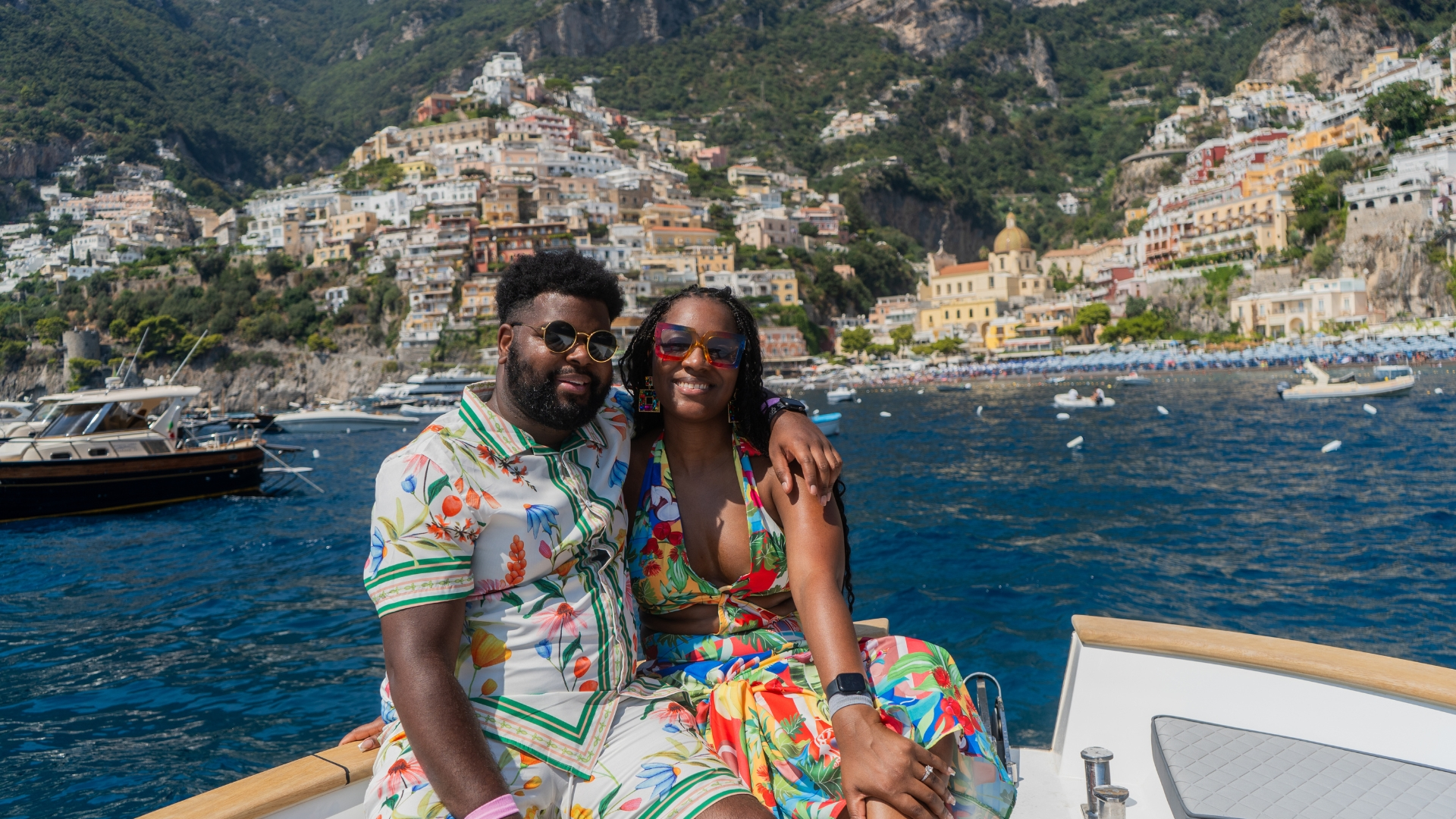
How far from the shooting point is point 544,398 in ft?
6.32

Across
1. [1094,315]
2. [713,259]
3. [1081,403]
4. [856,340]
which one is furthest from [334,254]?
[1081,403]

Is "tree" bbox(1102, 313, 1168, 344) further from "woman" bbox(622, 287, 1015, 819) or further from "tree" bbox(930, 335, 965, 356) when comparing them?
"woman" bbox(622, 287, 1015, 819)

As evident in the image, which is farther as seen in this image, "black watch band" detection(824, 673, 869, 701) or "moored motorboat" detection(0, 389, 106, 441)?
"moored motorboat" detection(0, 389, 106, 441)

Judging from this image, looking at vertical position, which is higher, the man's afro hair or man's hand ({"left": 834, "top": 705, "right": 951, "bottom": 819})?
the man's afro hair

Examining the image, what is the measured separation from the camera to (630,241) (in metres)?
73.6

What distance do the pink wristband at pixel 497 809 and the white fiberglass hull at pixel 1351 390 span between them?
117ft

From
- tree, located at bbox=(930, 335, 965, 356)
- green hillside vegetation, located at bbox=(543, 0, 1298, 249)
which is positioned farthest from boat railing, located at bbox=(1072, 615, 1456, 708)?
green hillside vegetation, located at bbox=(543, 0, 1298, 249)

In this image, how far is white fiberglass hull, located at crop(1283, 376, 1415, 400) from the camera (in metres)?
30.9

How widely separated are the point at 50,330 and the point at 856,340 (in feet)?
196

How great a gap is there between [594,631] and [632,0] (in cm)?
13996

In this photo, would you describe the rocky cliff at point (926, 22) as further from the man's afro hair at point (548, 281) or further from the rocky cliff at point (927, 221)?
the man's afro hair at point (548, 281)

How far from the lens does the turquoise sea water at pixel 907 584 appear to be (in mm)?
6156

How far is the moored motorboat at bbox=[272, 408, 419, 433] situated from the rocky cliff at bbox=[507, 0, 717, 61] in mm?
89729

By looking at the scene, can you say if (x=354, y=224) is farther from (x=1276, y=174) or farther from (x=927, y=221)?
(x=1276, y=174)
